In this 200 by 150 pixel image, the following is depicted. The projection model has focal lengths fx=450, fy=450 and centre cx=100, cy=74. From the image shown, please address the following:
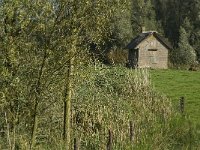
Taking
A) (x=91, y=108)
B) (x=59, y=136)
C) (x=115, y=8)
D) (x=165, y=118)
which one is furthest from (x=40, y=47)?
(x=165, y=118)

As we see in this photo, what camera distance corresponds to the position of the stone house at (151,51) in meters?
56.5

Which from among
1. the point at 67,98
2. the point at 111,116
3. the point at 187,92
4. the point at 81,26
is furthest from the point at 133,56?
the point at 81,26

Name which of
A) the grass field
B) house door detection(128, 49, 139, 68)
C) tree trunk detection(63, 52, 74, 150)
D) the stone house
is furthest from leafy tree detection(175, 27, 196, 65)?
tree trunk detection(63, 52, 74, 150)

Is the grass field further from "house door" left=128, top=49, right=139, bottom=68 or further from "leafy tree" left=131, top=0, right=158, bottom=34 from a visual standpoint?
"leafy tree" left=131, top=0, right=158, bottom=34

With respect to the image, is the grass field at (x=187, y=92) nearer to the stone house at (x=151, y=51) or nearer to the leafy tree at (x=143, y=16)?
the stone house at (x=151, y=51)

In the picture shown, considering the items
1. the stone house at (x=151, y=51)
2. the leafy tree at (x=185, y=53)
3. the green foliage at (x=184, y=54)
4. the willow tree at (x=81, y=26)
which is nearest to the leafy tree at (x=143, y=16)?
the green foliage at (x=184, y=54)

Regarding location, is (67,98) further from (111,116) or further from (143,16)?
(143,16)

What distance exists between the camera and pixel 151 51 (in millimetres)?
57406

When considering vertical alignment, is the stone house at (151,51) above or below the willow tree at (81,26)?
above

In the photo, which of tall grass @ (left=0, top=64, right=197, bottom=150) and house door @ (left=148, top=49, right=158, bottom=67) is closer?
tall grass @ (left=0, top=64, right=197, bottom=150)

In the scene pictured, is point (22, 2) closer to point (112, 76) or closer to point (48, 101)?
point (48, 101)

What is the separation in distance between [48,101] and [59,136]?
1.30 meters

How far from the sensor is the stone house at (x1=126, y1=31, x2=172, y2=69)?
56531mm

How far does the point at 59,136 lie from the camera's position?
10.9 metres
